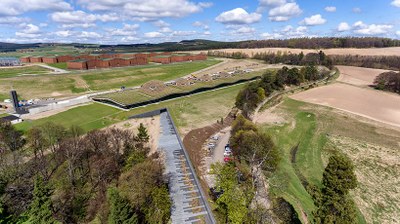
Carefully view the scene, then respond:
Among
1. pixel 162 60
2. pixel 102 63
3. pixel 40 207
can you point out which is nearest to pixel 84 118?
Result: pixel 40 207

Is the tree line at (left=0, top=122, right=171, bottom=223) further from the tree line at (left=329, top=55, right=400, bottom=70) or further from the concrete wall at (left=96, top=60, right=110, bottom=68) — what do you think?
the tree line at (left=329, top=55, right=400, bottom=70)

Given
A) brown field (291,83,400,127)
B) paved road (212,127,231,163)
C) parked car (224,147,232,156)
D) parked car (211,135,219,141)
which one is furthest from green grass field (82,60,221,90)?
parked car (224,147,232,156)

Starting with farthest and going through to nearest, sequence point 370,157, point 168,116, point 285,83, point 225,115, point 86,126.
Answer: point 285,83 → point 225,115 → point 168,116 → point 86,126 → point 370,157

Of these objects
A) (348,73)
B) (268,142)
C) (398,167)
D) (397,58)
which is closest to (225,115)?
(268,142)

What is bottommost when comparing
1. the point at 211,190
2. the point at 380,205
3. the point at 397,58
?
the point at 380,205

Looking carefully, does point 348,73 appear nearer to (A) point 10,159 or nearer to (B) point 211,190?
(B) point 211,190

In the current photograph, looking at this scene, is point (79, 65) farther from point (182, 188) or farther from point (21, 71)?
point (182, 188)
